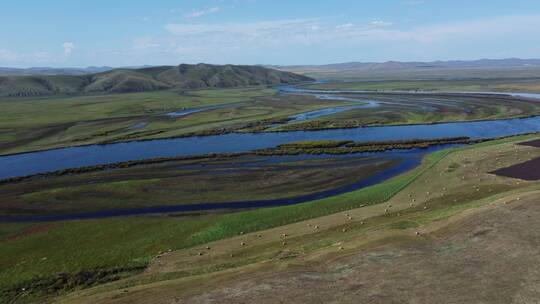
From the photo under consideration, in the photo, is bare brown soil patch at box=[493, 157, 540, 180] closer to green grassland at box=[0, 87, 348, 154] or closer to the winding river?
the winding river

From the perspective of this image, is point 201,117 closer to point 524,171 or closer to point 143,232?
point 143,232

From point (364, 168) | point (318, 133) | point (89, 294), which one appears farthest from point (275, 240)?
point (318, 133)

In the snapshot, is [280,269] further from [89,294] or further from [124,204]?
[124,204]

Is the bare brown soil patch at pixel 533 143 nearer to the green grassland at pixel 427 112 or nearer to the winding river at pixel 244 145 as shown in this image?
the winding river at pixel 244 145

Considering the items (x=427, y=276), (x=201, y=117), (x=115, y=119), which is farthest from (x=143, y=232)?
(x=115, y=119)

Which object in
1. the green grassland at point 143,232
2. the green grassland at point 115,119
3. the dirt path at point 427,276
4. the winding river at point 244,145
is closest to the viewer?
the dirt path at point 427,276

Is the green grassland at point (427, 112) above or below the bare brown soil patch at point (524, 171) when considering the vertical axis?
above

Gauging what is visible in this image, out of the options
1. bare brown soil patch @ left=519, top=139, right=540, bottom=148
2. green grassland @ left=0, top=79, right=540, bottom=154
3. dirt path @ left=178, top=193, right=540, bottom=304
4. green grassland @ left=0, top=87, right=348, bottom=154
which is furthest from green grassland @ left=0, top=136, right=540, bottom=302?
green grassland @ left=0, top=87, right=348, bottom=154

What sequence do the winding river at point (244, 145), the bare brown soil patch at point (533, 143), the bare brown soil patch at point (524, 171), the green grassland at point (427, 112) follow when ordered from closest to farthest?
1. the bare brown soil patch at point (524, 171)
2. the bare brown soil patch at point (533, 143)
3. the winding river at point (244, 145)
4. the green grassland at point (427, 112)

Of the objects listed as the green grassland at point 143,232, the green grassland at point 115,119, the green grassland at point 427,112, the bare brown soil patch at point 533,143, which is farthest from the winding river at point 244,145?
the bare brown soil patch at point 533,143

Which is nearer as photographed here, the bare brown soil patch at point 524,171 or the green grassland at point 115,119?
the bare brown soil patch at point 524,171
